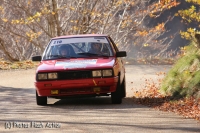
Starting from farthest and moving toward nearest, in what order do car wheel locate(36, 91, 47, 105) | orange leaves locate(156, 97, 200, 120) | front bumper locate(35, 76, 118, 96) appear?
car wheel locate(36, 91, 47, 105), front bumper locate(35, 76, 118, 96), orange leaves locate(156, 97, 200, 120)

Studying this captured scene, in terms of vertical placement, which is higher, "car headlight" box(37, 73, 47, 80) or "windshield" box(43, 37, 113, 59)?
"windshield" box(43, 37, 113, 59)

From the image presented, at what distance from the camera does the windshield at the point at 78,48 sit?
44.4 feet

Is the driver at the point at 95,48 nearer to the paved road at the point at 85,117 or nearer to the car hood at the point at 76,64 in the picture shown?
the car hood at the point at 76,64

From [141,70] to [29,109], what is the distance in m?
12.3

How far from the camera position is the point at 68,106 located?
1280 cm

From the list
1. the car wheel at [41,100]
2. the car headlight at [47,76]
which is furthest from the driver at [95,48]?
the car wheel at [41,100]

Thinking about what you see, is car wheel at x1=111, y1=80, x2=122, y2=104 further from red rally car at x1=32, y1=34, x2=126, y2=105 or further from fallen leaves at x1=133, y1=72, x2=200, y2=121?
fallen leaves at x1=133, y1=72, x2=200, y2=121

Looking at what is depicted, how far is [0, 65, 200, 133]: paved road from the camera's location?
9305mm

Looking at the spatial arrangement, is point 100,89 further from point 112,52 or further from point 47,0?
point 47,0

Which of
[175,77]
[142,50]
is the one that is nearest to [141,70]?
[175,77]

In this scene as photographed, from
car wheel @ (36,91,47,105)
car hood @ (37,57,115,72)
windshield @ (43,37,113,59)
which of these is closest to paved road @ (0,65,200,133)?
car wheel @ (36,91,47,105)

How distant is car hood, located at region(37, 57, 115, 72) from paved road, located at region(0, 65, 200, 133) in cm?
81

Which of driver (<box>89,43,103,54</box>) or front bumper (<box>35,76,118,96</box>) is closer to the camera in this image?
front bumper (<box>35,76,118,96</box>)

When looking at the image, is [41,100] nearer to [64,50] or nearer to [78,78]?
[78,78]
